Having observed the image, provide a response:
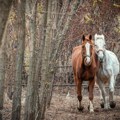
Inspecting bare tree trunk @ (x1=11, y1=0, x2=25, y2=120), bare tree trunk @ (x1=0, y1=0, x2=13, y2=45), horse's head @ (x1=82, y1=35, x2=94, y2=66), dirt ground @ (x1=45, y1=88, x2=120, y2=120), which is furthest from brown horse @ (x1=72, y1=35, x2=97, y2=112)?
bare tree trunk @ (x1=0, y1=0, x2=13, y2=45)

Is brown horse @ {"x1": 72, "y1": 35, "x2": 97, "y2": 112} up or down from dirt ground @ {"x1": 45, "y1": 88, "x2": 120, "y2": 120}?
up

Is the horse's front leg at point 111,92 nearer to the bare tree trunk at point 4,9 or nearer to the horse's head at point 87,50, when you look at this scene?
the horse's head at point 87,50

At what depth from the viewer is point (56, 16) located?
39.0 ft

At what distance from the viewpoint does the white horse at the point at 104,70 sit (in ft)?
47.1

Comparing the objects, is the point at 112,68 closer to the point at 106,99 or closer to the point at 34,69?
the point at 106,99

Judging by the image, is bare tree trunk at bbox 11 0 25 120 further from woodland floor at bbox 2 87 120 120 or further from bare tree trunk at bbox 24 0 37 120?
woodland floor at bbox 2 87 120 120

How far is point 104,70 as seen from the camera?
14.8 m

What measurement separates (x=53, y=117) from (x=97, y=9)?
11.5m

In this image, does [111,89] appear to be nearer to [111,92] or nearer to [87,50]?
[111,92]

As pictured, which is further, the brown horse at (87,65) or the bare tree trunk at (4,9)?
the brown horse at (87,65)

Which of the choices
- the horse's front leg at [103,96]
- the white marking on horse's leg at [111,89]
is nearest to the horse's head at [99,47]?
the white marking on horse's leg at [111,89]

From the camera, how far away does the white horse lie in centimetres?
1435

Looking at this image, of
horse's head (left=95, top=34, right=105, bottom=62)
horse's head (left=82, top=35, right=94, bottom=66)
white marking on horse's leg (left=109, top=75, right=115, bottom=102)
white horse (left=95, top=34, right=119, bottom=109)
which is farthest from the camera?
white marking on horse's leg (left=109, top=75, right=115, bottom=102)

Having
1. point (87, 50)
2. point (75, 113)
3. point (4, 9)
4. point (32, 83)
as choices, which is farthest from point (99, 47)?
point (4, 9)
